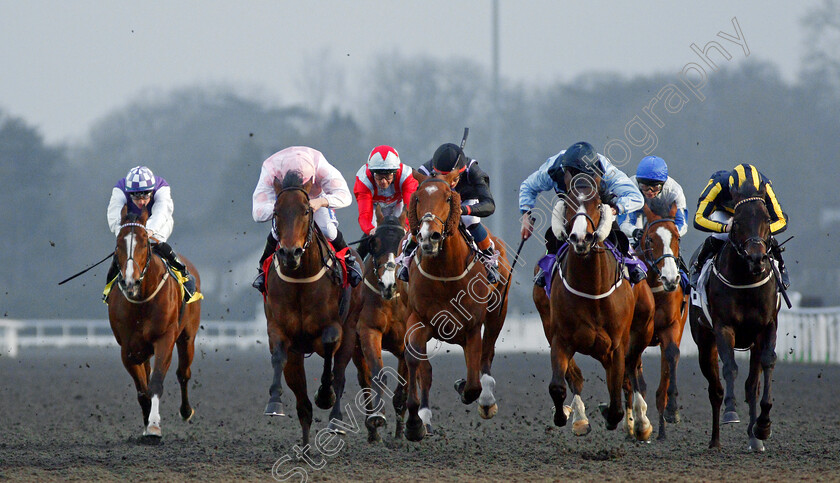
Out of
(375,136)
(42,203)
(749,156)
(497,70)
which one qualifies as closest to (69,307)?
(42,203)

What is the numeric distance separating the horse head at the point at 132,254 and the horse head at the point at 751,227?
4651 millimetres

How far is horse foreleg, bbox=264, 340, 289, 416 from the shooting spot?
7.86 meters

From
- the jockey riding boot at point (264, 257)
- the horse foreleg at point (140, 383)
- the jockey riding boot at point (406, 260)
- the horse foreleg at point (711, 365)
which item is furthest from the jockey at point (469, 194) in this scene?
the horse foreleg at point (140, 383)

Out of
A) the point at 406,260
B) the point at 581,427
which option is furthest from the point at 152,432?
the point at 581,427

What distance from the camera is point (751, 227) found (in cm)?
789

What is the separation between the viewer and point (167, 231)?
934 cm

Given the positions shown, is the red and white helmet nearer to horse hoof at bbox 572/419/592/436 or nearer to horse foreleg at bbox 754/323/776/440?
horse hoof at bbox 572/419/592/436

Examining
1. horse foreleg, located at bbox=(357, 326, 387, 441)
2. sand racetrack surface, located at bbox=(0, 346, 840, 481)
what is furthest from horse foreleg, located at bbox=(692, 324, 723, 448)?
horse foreleg, located at bbox=(357, 326, 387, 441)

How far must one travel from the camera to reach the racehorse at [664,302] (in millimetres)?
8812

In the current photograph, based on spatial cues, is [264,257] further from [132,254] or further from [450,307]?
[450,307]

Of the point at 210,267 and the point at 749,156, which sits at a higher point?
the point at 749,156

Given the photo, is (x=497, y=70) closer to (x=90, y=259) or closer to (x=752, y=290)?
(x=752, y=290)

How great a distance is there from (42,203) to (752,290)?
40037mm

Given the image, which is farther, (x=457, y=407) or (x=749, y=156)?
(x=749, y=156)
